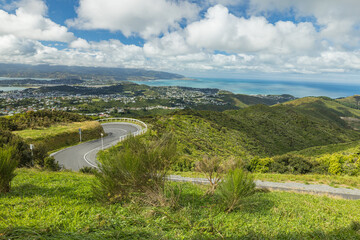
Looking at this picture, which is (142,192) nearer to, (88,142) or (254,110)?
(88,142)

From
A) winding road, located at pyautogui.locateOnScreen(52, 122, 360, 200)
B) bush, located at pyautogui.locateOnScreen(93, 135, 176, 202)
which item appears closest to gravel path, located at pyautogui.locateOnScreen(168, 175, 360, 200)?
winding road, located at pyautogui.locateOnScreen(52, 122, 360, 200)

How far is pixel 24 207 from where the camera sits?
13.3 feet

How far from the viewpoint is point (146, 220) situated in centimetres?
401

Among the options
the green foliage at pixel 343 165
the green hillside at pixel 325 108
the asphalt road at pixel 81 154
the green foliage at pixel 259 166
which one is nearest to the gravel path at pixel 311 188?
the green foliage at pixel 259 166

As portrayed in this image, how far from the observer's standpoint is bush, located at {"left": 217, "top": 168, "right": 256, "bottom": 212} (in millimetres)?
4887

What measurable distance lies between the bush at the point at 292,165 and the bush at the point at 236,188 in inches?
516

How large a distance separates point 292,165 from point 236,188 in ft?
48.1

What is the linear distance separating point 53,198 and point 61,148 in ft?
58.8

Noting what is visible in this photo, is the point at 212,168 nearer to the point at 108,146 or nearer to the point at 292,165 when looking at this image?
the point at 292,165

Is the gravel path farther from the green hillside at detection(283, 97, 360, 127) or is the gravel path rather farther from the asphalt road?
the green hillside at detection(283, 97, 360, 127)

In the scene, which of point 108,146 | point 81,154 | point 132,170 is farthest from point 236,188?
point 108,146

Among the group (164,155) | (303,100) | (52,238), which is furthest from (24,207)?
(303,100)

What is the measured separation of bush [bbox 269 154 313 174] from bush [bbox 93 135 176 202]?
14645 mm

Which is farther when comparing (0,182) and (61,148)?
(61,148)
